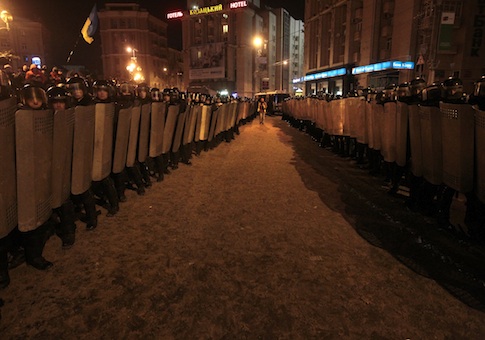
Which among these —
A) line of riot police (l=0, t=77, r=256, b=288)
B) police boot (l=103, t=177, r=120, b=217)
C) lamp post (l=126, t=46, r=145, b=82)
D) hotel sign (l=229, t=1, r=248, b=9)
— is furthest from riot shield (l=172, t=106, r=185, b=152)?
hotel sign (l=229, t=1, r=248, b=9)

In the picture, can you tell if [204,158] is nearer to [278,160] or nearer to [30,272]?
[278,160]

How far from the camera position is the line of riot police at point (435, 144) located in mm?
3967

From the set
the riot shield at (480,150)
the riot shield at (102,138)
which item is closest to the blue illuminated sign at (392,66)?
the riot shield at (480,150)

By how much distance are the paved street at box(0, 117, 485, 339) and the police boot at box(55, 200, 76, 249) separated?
0.12 metres

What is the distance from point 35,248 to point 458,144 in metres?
4.75

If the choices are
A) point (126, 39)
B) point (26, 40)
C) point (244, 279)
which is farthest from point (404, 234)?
point (126, 39)

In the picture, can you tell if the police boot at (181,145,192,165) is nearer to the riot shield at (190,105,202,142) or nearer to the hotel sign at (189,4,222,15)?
the riot shield at (190,105,202,142)

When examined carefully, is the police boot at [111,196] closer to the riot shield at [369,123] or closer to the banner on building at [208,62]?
the riot shield at [369,123]

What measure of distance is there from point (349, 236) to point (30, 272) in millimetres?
3540

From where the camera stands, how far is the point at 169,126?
7203mm

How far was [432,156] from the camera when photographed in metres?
4.70

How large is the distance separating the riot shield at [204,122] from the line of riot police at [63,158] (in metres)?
3.18

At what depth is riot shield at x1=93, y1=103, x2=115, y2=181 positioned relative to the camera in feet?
14.4

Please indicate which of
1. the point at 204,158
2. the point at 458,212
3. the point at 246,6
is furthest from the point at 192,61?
the point at 458,212
